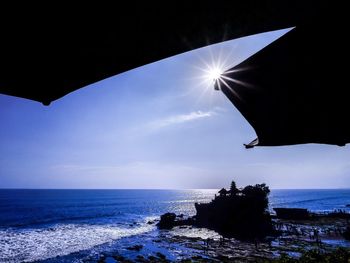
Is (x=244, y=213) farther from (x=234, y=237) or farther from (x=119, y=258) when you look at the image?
(x=119, y=258)

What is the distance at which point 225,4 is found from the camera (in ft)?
5.96

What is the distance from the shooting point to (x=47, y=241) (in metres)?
40.7

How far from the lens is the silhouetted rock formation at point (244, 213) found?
45.0m

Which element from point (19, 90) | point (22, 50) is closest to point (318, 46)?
point (22, 50)

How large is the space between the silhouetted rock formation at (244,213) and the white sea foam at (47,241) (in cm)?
2065

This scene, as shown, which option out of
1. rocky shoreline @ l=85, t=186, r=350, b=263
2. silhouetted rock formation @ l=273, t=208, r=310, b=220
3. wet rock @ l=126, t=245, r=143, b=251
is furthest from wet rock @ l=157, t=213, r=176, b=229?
silhouetted rock formation @ l=273, t=208, r=310, b=220

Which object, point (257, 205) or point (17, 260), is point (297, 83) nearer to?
point (17, 260)

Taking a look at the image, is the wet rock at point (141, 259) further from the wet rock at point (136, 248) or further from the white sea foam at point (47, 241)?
the white sea foam at point (47, 241)

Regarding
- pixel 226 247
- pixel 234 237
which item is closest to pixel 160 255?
pixel 226 247

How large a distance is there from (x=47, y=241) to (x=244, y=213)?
35.7m

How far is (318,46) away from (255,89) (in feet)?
2.55

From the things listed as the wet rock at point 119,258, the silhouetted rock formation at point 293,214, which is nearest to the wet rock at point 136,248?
the wet rock at point 119,258

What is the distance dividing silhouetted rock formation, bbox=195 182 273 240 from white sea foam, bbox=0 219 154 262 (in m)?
20.6

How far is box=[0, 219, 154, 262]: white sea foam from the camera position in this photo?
107 feet
